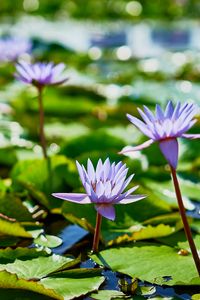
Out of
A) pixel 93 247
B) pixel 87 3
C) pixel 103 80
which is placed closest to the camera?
pixel 93 247

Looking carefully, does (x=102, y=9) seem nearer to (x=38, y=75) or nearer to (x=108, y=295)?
(x=38, y=75)

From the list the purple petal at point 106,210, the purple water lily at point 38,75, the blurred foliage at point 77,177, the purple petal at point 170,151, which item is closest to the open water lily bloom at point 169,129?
the purple petal at point 170,151

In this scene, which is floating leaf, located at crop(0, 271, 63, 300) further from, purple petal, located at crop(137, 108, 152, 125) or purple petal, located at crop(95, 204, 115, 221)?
purple petal, located at crop(137, 108, 152, 125)

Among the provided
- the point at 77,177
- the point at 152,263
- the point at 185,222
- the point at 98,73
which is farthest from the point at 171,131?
the point at 98,73

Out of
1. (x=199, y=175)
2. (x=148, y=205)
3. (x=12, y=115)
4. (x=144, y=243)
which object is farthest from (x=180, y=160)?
(x=12, y=115)

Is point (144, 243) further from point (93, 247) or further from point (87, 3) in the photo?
point (87, 3)

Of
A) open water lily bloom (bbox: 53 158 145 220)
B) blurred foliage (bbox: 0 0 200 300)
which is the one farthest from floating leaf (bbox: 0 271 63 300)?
open water lily bloom (bbox: 53 158 145 220)

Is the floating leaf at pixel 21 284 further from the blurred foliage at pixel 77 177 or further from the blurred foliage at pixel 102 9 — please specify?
the blurred foliage at pixel 102 9

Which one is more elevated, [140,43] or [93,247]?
[140,43]
